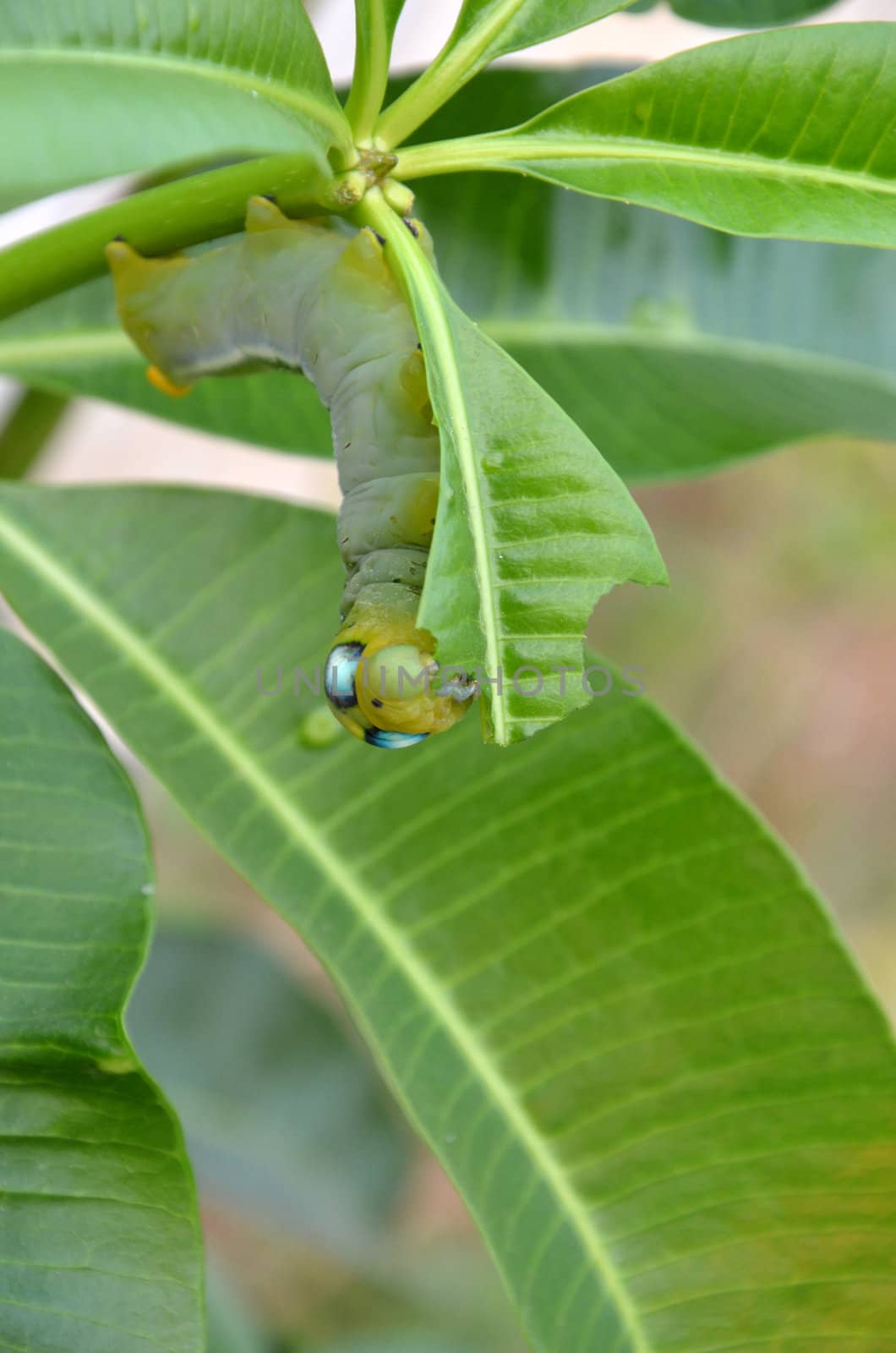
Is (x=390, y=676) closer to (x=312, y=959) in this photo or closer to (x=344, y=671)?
(x=344, y=671)

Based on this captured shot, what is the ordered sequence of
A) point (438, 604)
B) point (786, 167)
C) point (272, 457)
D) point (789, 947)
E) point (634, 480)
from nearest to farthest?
point (438, 604) → point (786, 167) → point (789, 947) → point (634, 480) → point (272, 457)

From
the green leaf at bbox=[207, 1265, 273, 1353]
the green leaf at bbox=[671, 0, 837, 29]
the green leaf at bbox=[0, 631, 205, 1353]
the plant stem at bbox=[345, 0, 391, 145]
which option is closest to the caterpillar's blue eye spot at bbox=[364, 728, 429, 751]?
the green leaf at bbox=[0, 631, 205, 1353]

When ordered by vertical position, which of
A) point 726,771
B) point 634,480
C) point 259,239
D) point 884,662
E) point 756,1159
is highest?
point 884,662

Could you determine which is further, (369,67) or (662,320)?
(662,320)

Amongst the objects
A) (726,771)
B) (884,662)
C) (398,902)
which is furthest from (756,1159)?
(884,662)

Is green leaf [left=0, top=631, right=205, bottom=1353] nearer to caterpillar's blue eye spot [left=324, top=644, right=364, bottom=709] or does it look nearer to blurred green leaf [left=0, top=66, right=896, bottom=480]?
caterpillar's blue eye spot [left=324, top=644, right=364, bottom=709]

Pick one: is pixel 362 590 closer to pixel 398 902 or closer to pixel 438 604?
pixel 438 604

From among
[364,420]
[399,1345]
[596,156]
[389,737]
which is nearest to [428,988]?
[389,737]
